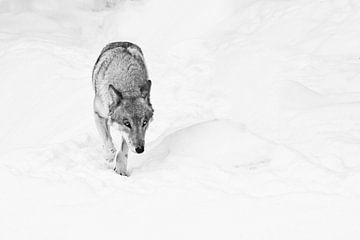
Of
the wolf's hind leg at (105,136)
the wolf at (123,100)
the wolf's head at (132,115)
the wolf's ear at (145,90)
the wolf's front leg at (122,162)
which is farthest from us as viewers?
the wolf's hind leg at (105,136)

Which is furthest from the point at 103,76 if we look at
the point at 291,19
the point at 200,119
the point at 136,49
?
the point at 291,19

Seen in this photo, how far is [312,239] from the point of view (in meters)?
4.78

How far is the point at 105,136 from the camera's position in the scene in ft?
24.4

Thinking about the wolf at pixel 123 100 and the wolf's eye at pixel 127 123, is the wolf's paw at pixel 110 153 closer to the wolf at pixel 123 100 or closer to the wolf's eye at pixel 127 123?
the wolf at pixel 123 100

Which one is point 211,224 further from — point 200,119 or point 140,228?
point 200,119

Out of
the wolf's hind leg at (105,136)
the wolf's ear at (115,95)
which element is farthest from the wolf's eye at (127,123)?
the wolf's hind leg at (105,136)

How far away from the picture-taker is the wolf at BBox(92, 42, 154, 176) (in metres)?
6.52

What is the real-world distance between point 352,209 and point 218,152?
2015 millimetres

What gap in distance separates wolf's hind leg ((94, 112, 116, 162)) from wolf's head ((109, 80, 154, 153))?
66 centimetres

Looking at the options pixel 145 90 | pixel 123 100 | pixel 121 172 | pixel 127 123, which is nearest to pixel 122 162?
→ pixel 121 172

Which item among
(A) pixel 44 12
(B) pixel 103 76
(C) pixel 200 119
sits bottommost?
(A) pixel 44 12

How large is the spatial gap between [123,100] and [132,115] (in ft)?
0.88

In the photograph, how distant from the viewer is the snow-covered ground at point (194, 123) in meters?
5.21

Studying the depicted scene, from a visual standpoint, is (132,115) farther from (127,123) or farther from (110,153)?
(110,153)
